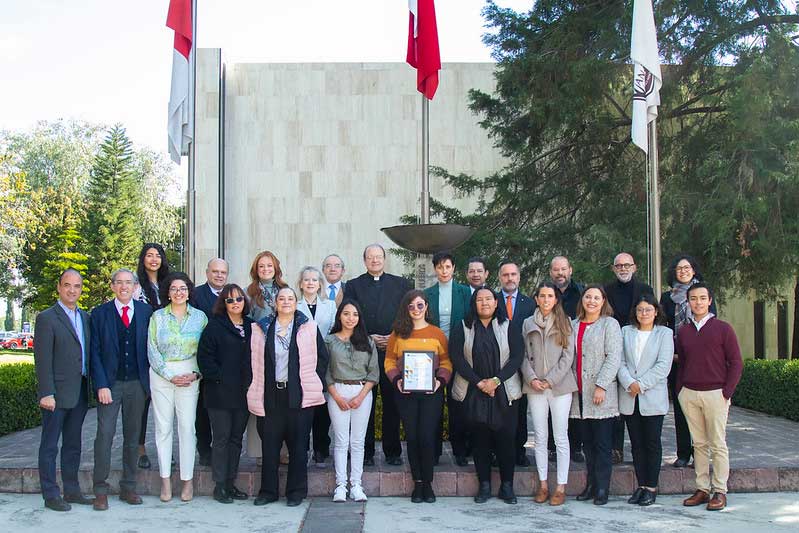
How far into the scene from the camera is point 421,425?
6.03 metres

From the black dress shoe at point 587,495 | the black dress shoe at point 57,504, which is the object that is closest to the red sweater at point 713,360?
the black dress shoe at point 587,495

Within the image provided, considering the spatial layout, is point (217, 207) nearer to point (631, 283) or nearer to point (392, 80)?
point (392, 80)

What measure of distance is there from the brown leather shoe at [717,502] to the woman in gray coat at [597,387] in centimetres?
75

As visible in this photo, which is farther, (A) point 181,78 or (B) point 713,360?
(A) point 181,78

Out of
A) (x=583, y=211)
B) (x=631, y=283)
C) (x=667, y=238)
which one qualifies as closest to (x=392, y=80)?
(x=583, y=211)

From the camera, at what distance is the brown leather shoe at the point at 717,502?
229 inches

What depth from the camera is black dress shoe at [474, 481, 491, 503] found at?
6.06m

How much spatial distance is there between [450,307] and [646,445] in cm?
Answer: 194

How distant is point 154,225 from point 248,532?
105 feet

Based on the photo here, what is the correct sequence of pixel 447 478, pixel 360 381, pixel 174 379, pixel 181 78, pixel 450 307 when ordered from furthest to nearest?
pixel 181 78
pixel 450 307
pixel 447 478
pixel 360 381
pixel 174 379

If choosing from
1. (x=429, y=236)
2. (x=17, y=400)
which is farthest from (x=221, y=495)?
(x=17, y=400)

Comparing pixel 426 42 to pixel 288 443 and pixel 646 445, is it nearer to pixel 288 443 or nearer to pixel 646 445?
pixel 288 443

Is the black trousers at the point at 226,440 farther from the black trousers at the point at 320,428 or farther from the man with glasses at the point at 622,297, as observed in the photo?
the man with glasses at the point at 622,297

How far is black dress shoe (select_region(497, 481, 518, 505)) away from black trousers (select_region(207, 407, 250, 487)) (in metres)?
2.10
